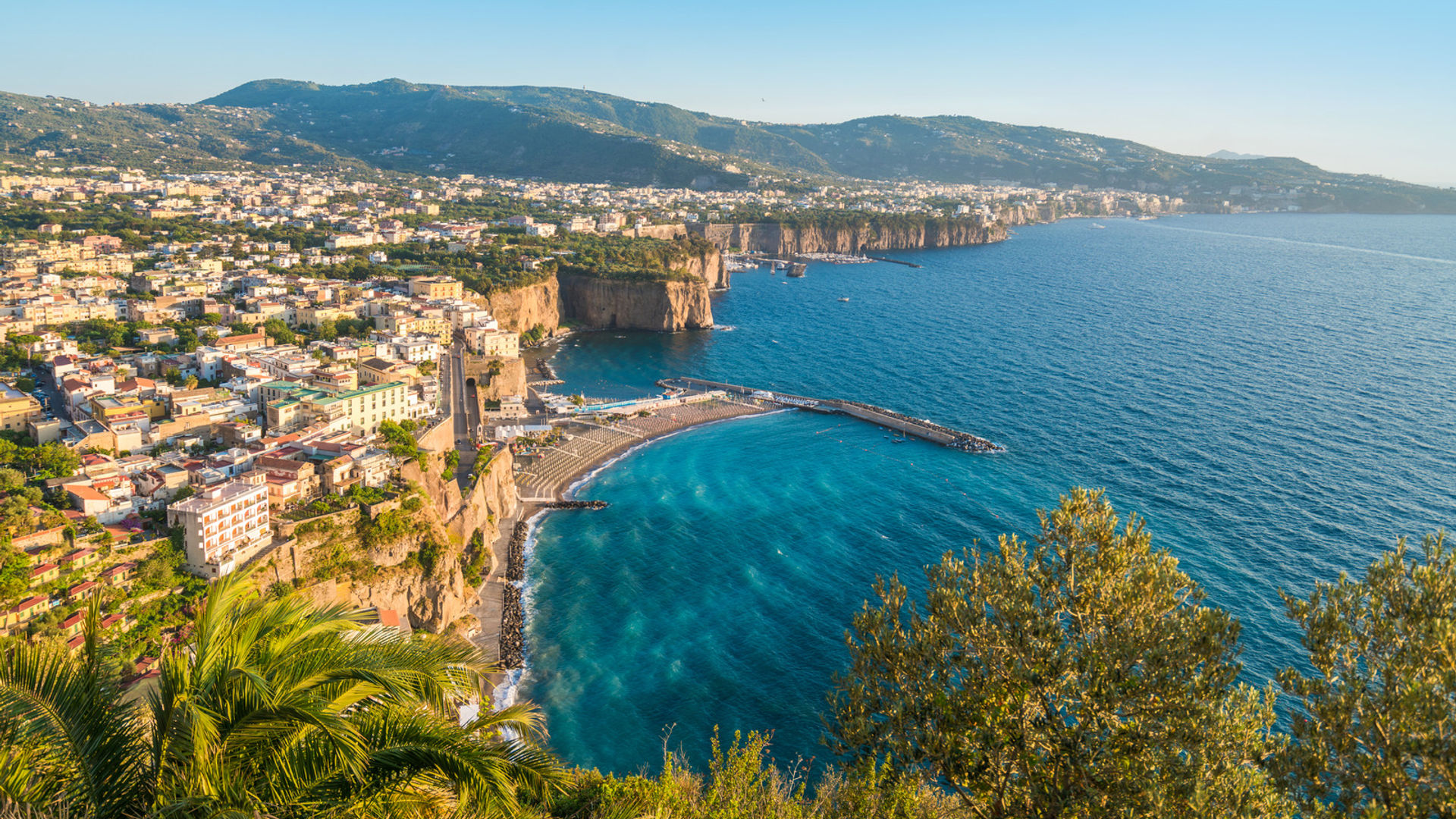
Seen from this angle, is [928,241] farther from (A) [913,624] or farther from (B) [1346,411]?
(A) [913,624]

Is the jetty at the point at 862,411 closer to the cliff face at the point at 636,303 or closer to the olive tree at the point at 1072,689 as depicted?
the cliff face at the point at 636,303

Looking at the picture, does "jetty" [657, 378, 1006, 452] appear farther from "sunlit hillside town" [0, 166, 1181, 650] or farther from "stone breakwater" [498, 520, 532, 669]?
"stone breakwater" [498, 520, 532, 669]

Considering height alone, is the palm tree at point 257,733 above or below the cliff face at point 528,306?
above

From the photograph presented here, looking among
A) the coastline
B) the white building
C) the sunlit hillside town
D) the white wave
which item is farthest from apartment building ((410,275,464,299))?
the white building

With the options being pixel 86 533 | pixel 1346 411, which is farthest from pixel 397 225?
pixel 1346 411

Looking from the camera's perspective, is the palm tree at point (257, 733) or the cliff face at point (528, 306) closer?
the palm tree at point (257, 733)

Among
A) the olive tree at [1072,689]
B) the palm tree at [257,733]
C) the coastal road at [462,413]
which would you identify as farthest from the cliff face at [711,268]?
the palm tree at [257,733]

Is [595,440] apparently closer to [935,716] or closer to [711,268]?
[935,716]
